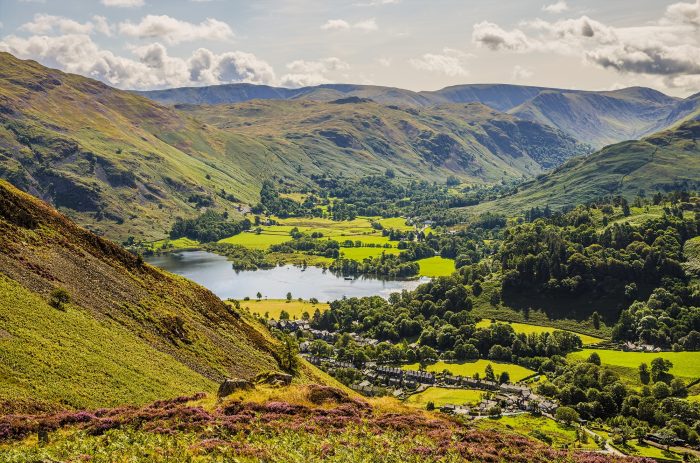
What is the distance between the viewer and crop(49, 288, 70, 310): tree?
216 feet

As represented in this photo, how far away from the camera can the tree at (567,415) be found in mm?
119812

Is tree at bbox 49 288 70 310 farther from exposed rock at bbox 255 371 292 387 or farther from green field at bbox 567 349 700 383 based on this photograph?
green field at bbox 567 349 700 383

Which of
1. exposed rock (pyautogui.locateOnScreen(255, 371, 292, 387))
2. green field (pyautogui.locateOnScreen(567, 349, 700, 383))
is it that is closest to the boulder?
exposed rock (pyautogui.locateOnScreen(255, 371, 292, 387))

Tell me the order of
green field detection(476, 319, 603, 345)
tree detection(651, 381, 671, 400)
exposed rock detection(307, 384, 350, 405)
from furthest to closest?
green field detection(476, 319, 603, 345)
tree detection(651, 381, 671, 400)
exposed rock detection(307, 384, 350, 405)

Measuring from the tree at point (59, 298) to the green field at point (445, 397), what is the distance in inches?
3194

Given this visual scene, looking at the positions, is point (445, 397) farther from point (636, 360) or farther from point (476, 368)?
point (636, 360)

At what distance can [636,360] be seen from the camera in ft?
521

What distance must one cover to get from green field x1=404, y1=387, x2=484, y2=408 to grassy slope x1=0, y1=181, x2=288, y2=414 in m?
50.0

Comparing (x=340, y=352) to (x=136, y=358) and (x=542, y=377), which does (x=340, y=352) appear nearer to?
(x=542, y=377)

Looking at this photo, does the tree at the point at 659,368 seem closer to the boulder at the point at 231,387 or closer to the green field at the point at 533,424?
the green field at the point at 533,424

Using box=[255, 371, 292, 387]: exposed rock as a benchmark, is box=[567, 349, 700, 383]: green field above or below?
below

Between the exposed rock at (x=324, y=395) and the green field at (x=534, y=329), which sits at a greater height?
Answer: the exposed rock at (x=324, y=395)

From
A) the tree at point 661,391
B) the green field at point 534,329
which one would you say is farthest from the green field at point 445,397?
the green field at point 534,329

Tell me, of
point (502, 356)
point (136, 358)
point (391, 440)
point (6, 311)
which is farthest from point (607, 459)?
point (502, 356)
